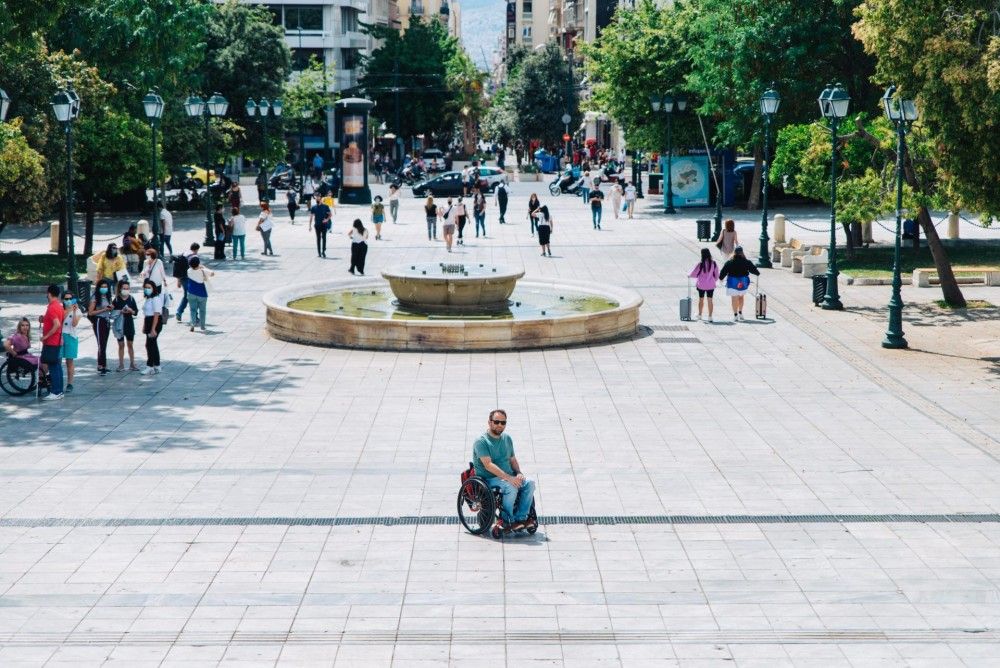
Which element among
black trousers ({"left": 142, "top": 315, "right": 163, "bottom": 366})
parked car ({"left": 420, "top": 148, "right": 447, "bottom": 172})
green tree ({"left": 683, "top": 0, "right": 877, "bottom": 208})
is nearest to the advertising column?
green tree ({"left": 683, "top": 0, "right": 877, "bottom": 208})

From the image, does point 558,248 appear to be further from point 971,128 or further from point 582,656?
point 582,656

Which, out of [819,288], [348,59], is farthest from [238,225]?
[348,59]

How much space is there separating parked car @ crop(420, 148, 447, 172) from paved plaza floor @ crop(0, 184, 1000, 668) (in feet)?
204

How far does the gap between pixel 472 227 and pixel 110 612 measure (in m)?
35.6

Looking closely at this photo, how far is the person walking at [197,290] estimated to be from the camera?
24.5m

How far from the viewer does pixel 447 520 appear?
43.7 ft

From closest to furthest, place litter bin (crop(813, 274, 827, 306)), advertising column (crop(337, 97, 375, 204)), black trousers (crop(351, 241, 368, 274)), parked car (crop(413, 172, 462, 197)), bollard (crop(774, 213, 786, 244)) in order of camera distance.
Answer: litter bin (crop(813, 274, 827, 306)) < black trousers (crop(351, 241, 368, 274)) < bollard (crop(774, 213, 786, 244)) < advertising column (crop(337, 97, 375, 204)) < parked car (crop(413, 172, 462, 197))

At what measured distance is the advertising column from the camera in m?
57.2

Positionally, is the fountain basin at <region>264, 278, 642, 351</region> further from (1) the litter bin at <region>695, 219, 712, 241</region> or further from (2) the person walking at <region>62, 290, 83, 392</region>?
(1) the litter bin at <region>695, 219, 712, 241</region>

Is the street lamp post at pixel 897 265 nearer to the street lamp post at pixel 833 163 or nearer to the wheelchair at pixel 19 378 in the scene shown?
the street lamp post at pixel 833 163

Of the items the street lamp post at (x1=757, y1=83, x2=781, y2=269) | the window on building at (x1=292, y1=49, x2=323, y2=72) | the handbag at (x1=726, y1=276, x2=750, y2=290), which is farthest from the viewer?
the window on building at (x1=292, y1=49, x2=323, y2=72)

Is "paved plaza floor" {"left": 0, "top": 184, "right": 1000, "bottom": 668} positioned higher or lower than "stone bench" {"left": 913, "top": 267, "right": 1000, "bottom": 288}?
lower

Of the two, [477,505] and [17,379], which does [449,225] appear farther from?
[477,505]

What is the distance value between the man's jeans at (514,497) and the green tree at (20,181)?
1872 centimetres
